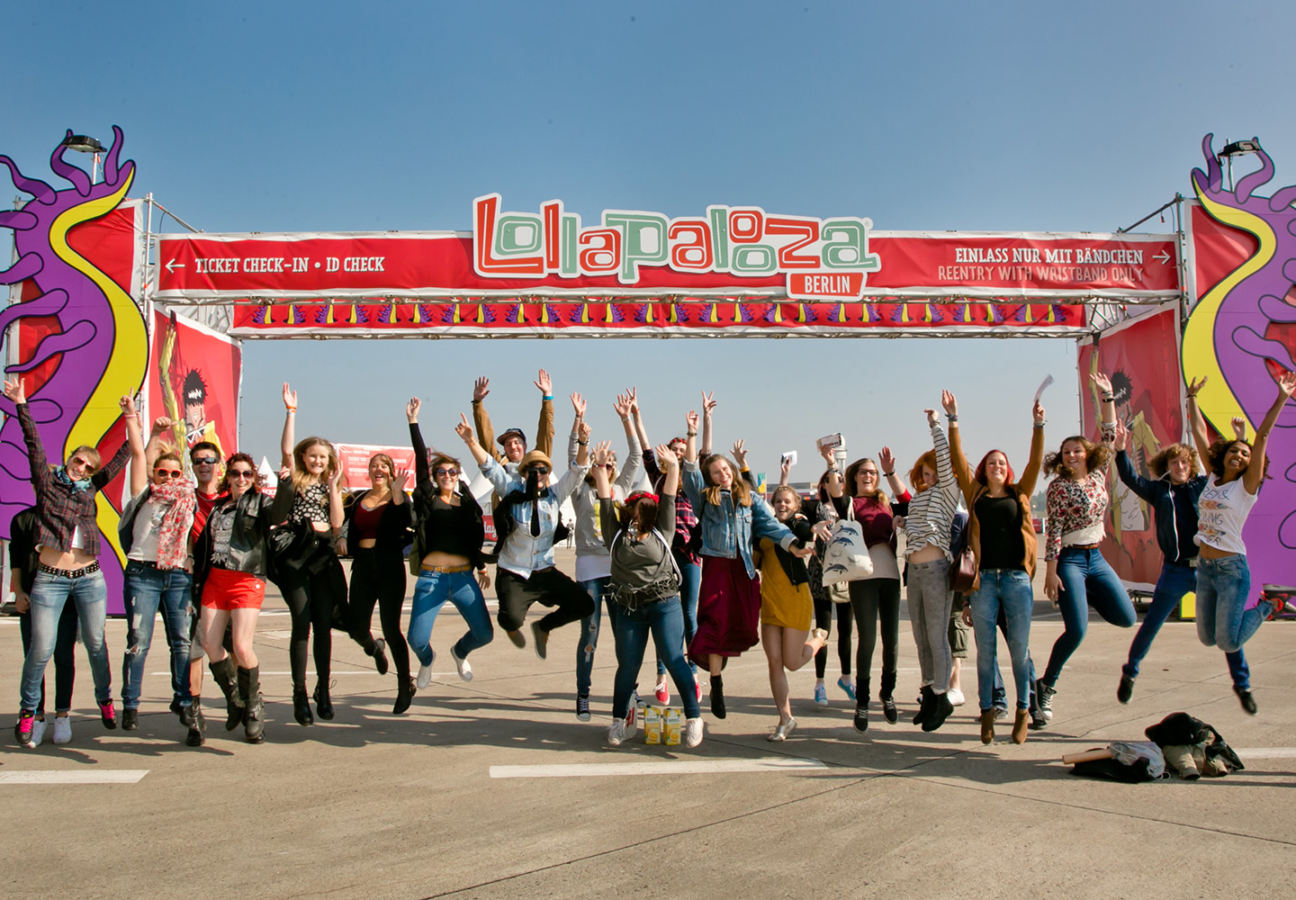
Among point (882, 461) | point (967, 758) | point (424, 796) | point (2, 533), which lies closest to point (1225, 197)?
point (882, 461)

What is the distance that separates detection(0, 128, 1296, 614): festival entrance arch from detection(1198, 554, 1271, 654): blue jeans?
25.1ft

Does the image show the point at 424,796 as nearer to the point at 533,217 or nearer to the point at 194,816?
the point at 194,816

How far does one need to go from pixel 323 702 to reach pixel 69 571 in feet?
5.64

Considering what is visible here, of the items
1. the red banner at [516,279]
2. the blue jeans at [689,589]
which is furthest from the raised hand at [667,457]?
the red banner at [516,279]

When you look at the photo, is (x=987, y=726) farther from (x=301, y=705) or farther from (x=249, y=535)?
(x=249, y=535)

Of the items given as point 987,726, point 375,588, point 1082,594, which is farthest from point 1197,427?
point 375,588

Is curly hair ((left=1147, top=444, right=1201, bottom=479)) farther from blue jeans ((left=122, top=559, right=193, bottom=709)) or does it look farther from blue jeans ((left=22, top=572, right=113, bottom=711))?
blue jeans ((left=22, top=572, right=113, bottom=711))

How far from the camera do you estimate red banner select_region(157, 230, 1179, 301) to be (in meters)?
13.0

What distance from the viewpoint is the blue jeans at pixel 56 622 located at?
18.4 feet

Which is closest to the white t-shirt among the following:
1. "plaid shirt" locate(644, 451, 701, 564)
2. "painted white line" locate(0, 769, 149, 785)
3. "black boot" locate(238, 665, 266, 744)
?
"plaid shirt" locate(644, 451, 701, 564)

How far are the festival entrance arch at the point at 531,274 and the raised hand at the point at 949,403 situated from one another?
7.22m

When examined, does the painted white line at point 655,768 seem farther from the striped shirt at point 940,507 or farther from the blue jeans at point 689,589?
the blue jeans at point 689,589

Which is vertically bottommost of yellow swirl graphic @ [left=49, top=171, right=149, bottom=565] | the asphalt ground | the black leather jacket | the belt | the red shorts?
the asphalt ground

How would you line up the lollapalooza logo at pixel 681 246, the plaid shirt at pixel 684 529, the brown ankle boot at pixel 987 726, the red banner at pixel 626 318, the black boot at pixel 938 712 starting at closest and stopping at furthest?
the brown ankle boot at pixel 987 726
the black boot at pixel 938 712
the plaid shirt at pixel 684 529
the lollapalooza logo at pixel 681 246
the red banner at pixel 626 318
